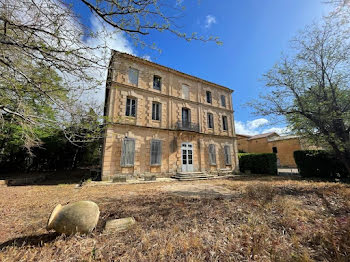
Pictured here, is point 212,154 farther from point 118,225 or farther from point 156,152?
point 118,225

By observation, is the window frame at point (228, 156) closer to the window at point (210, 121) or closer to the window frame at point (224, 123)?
the window frame at point (224, 123)

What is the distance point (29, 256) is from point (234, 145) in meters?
14.6

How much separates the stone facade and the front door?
0.08m

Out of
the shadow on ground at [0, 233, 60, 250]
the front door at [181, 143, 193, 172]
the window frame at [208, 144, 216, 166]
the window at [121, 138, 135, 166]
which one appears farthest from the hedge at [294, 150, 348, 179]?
the shadow on ground at [0, 233, 60, 250]

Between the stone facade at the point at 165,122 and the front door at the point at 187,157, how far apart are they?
3.3 inches

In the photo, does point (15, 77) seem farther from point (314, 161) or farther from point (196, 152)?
point (314, 161)

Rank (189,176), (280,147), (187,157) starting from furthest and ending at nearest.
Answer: (280,147) < (187,157) < (189,176)

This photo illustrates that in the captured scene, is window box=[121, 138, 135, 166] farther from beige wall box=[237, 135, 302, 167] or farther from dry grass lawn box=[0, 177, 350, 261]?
beige wall box=[237, 135, 302, 167]

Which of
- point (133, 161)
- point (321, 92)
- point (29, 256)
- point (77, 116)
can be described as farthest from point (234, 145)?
point (29, 256)

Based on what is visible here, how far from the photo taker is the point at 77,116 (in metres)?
3.38

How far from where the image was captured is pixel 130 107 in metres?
10.1

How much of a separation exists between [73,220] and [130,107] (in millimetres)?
8611

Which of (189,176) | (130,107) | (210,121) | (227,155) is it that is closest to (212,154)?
(227,155)

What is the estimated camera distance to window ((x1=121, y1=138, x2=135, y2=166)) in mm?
9164
